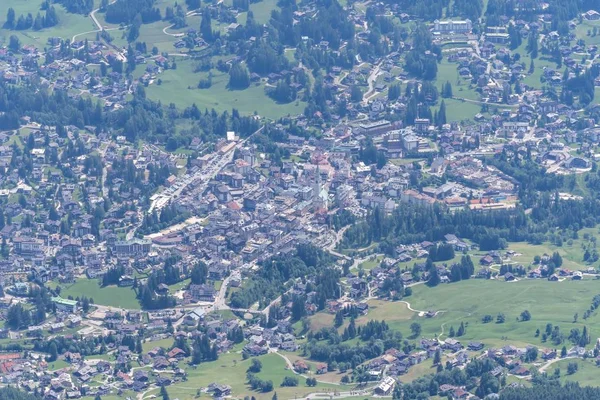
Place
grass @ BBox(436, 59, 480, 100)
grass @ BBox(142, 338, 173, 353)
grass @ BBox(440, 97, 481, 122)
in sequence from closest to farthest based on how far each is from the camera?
grass @ BBox(142, 338, 173, 353)
grass @ BBox(440, 97, 481, 122)
grass @ BBox(436, 59, 480, 100)

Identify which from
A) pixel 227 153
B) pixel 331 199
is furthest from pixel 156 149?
pixel 331 199

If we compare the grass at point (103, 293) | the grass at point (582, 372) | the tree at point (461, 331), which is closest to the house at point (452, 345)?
the tree at point (461, 331)

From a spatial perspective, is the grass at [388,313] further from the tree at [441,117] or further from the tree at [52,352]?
the tree at [441,117]

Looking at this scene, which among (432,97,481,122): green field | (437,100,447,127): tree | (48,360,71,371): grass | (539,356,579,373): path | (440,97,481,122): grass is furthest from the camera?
(440,97,481,122): grass

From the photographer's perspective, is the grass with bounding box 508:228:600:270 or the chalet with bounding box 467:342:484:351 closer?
the chalet with bounding box 467:342:484:351

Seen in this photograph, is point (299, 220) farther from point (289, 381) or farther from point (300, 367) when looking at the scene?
point (289, 381)

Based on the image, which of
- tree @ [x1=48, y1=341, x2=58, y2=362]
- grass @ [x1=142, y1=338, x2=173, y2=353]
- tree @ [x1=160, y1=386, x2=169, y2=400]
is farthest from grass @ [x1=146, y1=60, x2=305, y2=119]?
tree @ [x1=160, y1=386, x2=169, y2=400]

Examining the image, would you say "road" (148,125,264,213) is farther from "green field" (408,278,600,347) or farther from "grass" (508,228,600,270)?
"grass" (508,228,600,270)
